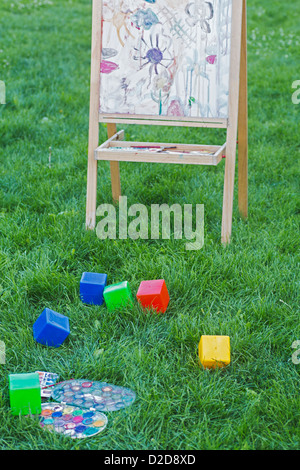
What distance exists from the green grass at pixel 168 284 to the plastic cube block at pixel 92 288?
6 cm

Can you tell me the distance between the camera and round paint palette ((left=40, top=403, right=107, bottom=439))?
61.6 inches

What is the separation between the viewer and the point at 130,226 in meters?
2.85

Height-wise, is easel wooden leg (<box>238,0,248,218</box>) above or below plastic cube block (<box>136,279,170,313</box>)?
above

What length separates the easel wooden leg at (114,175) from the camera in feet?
9.95

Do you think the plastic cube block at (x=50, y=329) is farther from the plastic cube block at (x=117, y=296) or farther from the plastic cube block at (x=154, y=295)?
the plastic cube block at (x=154, y=295)

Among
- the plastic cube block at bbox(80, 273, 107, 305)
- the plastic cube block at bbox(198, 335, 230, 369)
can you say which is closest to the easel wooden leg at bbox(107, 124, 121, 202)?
the plastic cube block at bbox(80, 273, 107, 305)

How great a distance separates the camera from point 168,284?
229 centimetres

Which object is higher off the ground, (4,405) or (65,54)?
(65,54)

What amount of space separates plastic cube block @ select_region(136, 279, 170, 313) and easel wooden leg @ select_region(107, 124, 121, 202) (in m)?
1.07

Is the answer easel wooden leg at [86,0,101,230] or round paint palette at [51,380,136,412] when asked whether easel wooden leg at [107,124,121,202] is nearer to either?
easel wooden leg at [86,0,101,230]

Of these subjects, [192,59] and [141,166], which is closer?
[192,59]
